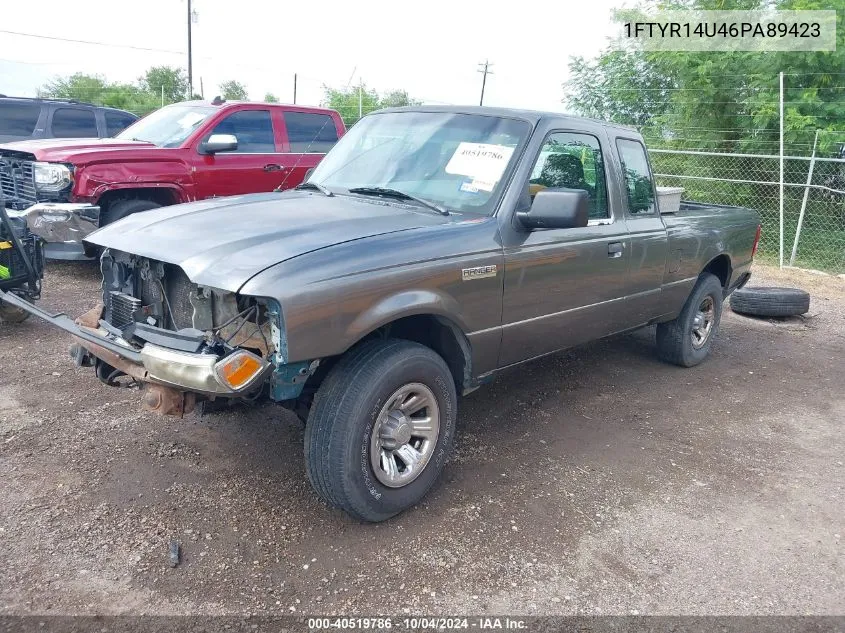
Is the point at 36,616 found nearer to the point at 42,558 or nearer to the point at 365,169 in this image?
the point at 42,558

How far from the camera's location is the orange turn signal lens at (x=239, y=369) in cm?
275

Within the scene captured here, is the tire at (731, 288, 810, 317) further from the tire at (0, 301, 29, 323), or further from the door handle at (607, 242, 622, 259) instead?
the tire at (0, 301, 29, 323)

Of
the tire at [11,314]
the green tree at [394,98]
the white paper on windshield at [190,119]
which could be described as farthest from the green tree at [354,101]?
the tire at [11,314]

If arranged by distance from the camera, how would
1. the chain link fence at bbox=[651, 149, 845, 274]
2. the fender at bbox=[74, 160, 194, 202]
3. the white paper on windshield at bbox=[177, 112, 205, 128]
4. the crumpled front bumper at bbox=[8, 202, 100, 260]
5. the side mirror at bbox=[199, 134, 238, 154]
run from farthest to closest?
the chain link fence at bbox=[651, 149, 845, 274] < the white paper on windshield at bbox=[177, 112, 205, 128] < the side mirror at bbox=[199, 134, 238, 154] < the fender at bbox=[74, 160, 194, 202] < the crumpled front bumper at bbox=[8, 202, 100, 260]

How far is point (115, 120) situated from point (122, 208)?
4.85 metres

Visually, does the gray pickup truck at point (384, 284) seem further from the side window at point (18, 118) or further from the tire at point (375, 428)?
the side window at point (18, 118)

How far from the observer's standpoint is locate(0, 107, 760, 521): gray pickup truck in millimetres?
2887

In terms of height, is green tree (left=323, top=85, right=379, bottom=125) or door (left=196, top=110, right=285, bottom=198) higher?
green tree (left=323, top=85, right=379, bottom=125)

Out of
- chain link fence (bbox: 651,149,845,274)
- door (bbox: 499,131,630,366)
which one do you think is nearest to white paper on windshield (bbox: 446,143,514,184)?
door (bbox: 499,131,630,366)

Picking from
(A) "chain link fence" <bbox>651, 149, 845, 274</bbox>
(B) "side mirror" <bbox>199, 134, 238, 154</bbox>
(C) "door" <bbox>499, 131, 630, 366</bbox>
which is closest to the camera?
(C) "door" <bbox>499, 131, 630, 366</bbox>

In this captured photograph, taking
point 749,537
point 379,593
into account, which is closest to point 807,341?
point 749,537

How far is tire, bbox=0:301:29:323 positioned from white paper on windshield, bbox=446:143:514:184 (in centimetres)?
404

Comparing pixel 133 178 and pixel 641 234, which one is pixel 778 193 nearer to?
pixel 641 234

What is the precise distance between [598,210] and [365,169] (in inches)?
60.3
